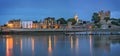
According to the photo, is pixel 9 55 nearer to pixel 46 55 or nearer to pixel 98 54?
pixel 46 55

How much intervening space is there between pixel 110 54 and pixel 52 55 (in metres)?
8.78

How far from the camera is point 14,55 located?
182 feet

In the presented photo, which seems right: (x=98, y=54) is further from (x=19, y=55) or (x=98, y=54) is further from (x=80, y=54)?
(x=19, y=55)

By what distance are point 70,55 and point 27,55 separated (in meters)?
6.37

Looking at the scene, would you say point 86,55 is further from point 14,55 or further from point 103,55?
point 14,55

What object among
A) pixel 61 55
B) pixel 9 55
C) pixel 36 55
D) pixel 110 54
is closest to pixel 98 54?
pixel 110 54

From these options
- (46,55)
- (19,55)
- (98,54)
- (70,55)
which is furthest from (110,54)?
(19,55)

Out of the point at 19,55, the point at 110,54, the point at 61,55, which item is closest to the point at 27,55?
the point at 19,55

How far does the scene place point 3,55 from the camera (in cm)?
5531

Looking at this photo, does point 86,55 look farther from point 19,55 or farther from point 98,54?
point 19,55

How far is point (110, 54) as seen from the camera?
186 ft

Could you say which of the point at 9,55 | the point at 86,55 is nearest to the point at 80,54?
the point at 86,55

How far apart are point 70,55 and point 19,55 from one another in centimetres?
758

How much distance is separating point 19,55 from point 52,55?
4.91 metres
